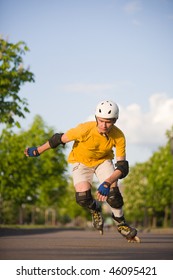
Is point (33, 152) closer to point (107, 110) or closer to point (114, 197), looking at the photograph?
point (107, 110)

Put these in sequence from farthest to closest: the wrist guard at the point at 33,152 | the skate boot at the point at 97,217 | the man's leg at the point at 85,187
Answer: the skate boot at the point at 97,217
the man's leg at the point at 85,187
the wrist guard at the point at 33,152

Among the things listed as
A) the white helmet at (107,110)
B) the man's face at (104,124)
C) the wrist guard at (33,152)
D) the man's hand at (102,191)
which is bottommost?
the man's hand at (102,191)

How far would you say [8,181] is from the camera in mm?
39750

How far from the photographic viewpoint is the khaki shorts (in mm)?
9695

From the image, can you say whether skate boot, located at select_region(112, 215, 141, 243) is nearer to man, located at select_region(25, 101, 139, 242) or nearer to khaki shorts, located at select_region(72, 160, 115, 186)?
man, located at select_region(25, 101, 139, 242)

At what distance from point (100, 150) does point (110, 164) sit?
0.36 metres

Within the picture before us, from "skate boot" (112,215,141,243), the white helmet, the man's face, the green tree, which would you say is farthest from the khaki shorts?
the green tree

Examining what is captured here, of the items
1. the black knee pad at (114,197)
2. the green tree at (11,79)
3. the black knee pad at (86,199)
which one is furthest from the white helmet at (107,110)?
the green tree at (11,79)

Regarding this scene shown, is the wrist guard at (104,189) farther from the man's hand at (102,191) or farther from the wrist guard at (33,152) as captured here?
the wrist guard at (33,152)

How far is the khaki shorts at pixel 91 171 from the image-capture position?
9.70m

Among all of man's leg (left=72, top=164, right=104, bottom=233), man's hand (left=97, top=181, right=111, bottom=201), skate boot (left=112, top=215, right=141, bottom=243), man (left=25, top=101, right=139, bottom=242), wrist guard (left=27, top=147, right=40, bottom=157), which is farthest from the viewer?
skate boot (left=112, top=215, right=141, bottom=243)

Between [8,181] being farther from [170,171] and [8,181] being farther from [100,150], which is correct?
[100,150]
